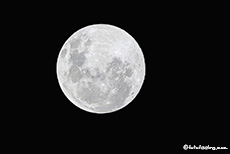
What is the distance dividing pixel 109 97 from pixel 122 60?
847 millimetres

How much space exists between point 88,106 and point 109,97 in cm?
58

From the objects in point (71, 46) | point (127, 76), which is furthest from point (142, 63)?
point (71, 46)

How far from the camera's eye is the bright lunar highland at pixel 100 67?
275 inches

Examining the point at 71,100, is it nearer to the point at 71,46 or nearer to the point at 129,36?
the point at 71,46

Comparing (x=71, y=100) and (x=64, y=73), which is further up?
(x=64, y=73)

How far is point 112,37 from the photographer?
7.22 m

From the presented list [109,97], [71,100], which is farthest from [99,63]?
[71,100]

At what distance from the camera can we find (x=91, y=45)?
23.1 feet

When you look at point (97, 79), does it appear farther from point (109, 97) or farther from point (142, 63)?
point (142, 63)

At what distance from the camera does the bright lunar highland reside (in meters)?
6.99

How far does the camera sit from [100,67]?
22.8ft

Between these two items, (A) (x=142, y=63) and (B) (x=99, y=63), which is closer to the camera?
(B) (x=99, y=63)

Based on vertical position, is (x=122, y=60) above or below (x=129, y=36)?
below

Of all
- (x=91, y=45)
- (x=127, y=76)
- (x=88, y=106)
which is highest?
(x=91, y=45)
